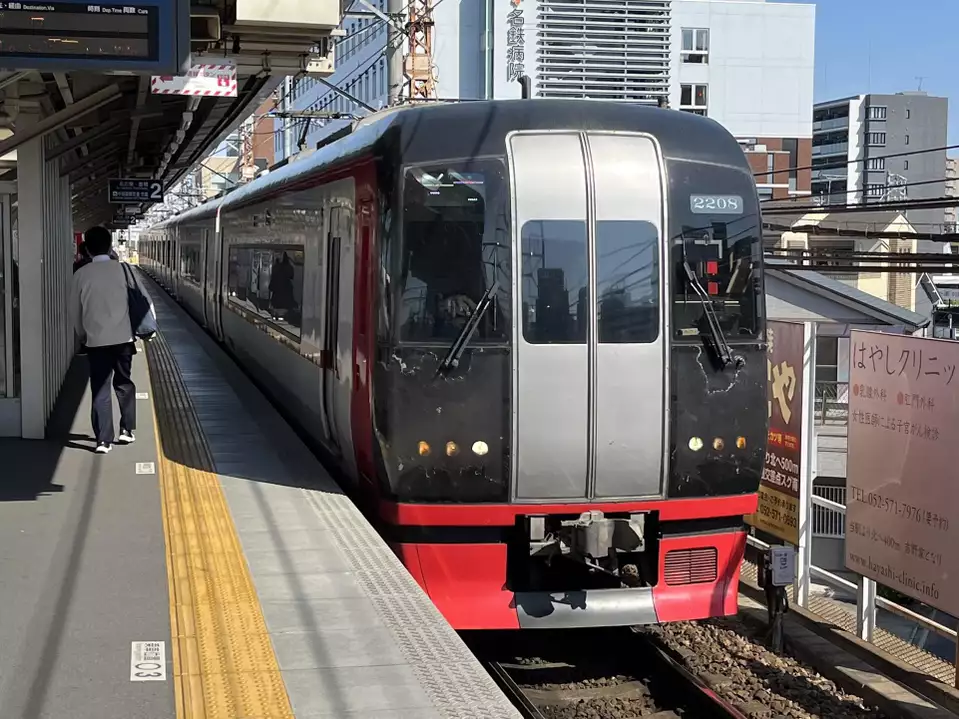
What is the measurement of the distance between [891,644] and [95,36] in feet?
18.5

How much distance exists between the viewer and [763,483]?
8.16 metres

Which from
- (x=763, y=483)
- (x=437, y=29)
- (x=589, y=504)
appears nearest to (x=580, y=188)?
(x=589, y=504)

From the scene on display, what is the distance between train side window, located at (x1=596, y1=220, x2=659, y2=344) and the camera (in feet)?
20.8

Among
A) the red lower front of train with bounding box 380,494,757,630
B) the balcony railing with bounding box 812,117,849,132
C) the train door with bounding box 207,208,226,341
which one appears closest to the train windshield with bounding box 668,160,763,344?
the red lower front of train with bounding box 380,494,757,630

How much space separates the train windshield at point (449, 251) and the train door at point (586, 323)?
4.2 inches

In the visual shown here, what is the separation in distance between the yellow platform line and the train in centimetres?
98

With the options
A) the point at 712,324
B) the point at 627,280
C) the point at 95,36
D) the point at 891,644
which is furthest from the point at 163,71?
the point at 891,644

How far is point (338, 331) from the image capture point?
737 cm

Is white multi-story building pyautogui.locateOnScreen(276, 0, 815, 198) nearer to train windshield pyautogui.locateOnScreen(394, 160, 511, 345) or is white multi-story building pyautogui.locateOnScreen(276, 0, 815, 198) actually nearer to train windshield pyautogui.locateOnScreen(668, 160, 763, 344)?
train windshield pyautogui.locateOnScreen(668, 160, 763, 344)

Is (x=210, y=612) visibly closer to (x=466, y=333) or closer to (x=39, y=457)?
(x=466, y=333)

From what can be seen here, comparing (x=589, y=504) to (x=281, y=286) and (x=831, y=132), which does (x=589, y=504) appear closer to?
(x=281, y=286)

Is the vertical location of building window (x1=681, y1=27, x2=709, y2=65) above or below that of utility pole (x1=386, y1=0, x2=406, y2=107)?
above

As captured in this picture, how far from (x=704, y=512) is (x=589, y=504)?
2.20 feet

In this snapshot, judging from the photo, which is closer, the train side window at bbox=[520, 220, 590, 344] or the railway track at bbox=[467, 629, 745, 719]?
the railway track at bbox=[467, 629, 745, 719]
